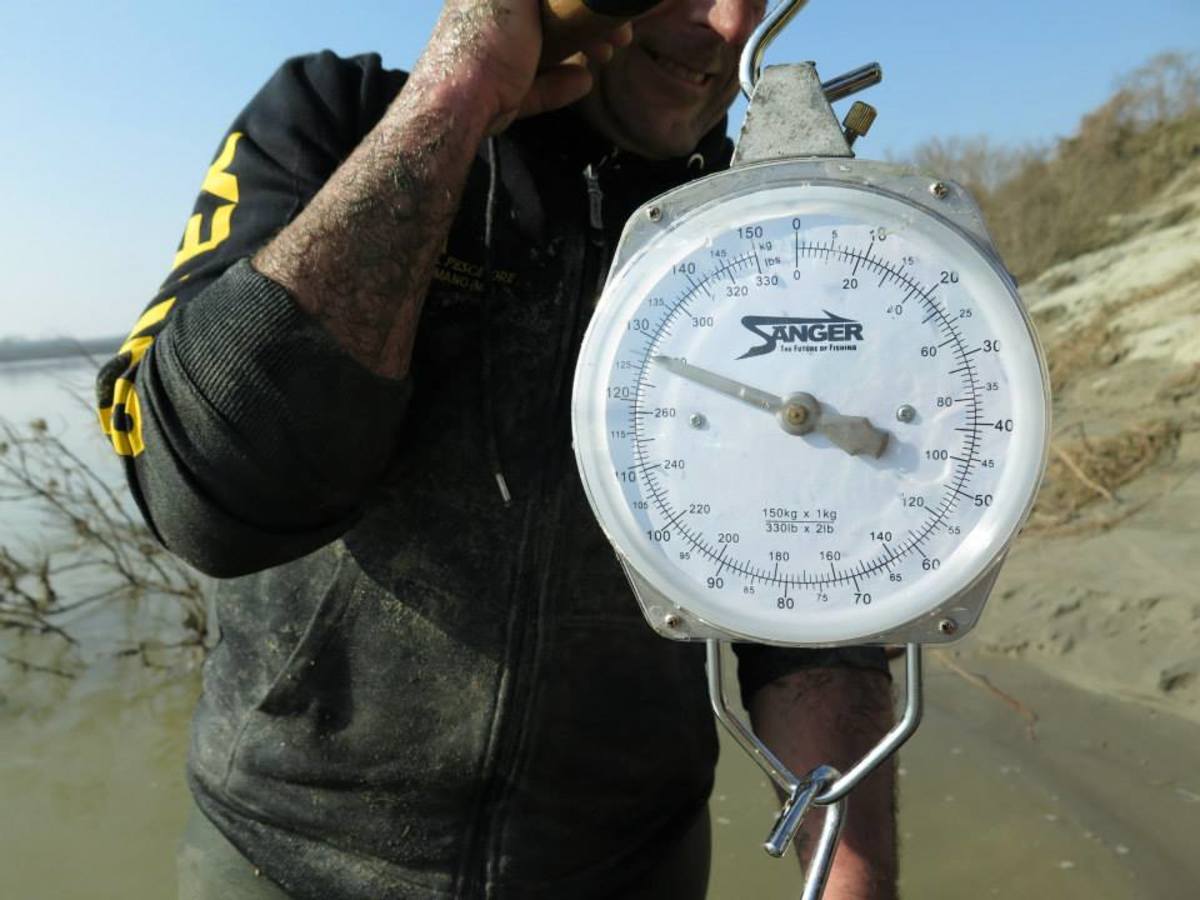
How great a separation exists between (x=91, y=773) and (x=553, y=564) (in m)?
3.50

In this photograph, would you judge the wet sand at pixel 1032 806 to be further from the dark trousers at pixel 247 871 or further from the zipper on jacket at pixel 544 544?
the zipper on jacket at pixel 544 544

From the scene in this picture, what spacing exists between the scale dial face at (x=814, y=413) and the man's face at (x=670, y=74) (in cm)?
61

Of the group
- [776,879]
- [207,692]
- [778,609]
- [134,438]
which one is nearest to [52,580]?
[776,879]

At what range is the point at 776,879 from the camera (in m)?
3.20

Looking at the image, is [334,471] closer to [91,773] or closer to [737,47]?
[737,47]

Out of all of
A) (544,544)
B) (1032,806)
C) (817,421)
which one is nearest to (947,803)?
(1032,806)

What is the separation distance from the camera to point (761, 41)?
990 millimetres

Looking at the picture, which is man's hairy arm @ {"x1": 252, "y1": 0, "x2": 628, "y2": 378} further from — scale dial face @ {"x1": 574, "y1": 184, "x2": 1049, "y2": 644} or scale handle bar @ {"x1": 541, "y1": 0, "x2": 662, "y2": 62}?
scale dial face @ {"x1": 574, "y1": 184, "x2": 1049, "y2": 644}

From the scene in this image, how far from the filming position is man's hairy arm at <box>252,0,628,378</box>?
1075 millimetres

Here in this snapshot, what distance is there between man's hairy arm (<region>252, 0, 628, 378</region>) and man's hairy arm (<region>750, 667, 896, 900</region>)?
0.77m

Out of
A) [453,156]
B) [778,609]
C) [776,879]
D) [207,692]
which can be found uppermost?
[453,156]

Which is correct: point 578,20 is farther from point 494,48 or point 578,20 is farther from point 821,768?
point 821,768

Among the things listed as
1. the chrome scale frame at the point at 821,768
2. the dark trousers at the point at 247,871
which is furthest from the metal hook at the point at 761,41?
the dark trousers at the point at 247,871

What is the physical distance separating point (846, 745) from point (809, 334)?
709 mm
